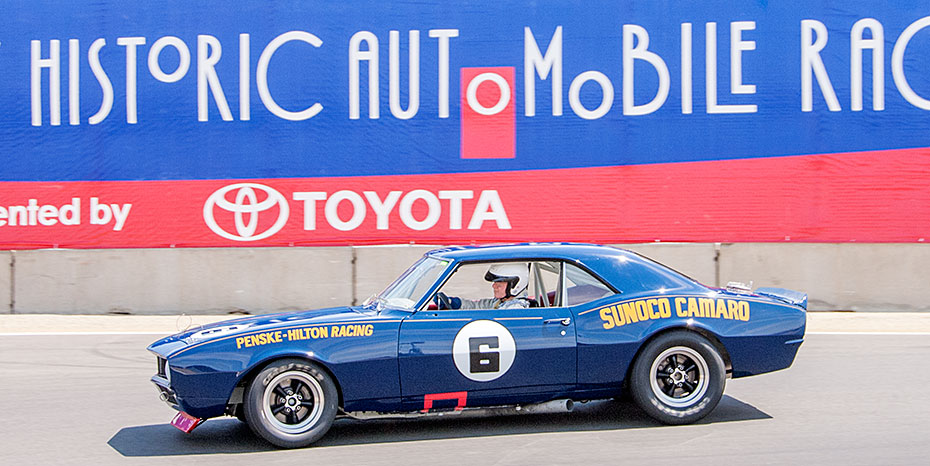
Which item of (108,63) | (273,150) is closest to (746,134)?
(273,150)

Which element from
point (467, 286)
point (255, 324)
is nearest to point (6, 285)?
point (467, 286)

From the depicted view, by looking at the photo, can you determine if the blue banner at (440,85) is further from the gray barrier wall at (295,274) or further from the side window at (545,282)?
the side window at (545,282)

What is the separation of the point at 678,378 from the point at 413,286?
6.23 ft

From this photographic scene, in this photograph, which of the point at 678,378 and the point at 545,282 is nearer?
the point at 678,378

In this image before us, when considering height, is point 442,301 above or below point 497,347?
above

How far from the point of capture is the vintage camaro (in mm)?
5801

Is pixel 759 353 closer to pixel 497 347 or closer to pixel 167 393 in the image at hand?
pixel 497 347

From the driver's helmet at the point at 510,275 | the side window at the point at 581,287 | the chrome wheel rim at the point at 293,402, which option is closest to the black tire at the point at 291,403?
the chrome wheel rim at the point at 293,402

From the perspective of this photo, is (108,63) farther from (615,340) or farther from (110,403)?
(615,340)

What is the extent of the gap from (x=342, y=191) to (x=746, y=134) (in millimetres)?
6333

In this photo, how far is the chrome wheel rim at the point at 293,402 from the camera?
5.80 metres

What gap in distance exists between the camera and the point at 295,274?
13.4 metres

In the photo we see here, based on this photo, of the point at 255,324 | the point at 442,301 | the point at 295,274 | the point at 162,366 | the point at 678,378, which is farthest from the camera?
the point at 295,274

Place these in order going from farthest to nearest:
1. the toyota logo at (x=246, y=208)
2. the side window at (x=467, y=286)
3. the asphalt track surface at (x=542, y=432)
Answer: the toyota logo at (x=246, y=208)
the side window at (x=467, y=286)
the asphalt track surface at (x=542, y=432)
